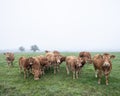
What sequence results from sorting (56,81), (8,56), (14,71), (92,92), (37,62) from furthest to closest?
1. (8,56)
2. (14,71)
3. (37,62)
4. (56,81)
5. (92,92)

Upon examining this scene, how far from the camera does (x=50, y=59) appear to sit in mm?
23422

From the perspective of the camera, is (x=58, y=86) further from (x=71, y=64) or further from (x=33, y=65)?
(x=33, y=65)

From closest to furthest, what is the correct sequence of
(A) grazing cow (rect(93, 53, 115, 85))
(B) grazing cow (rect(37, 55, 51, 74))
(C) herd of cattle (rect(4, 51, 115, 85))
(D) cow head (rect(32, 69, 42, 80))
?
1. (A) grazing cow (rect(93, 53, 115, 85))
2. (C) herd of cattle (rect(4, 51, 115, 85))
3. (D) cow head (rect(32, 69, 42, 80))
4. (B) grazing cow (rect(37, 55, 51, 74))

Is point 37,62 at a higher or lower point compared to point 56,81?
higher

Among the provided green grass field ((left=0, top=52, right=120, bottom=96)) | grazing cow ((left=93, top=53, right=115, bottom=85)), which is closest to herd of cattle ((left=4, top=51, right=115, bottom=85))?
grazing cow ((left=93, top=53, right=115, bottom=85))

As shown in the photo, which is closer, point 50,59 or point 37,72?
point 37,72

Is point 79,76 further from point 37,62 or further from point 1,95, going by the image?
point 1,95

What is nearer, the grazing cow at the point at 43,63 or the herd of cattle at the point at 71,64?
the herd of cattle at the point at 71,64

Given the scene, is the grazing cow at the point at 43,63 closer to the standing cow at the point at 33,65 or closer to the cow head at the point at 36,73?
the standing cow at the point at 33,65

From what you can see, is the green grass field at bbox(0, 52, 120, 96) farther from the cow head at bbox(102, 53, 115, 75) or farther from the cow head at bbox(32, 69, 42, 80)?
the cow head at bbox(102, 53, 115, 75)

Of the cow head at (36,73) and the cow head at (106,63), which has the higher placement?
the cow head at (106,63)

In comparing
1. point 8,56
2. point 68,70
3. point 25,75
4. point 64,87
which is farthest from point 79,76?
point 8,56

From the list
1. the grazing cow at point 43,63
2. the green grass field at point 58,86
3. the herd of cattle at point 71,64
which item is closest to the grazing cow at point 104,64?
the herd of cattle at point 71,64

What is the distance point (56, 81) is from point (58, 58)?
3262 millimetres
